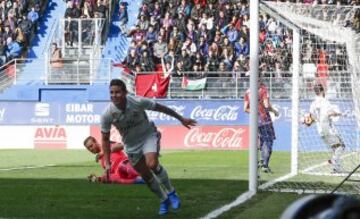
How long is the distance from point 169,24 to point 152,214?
2498cm

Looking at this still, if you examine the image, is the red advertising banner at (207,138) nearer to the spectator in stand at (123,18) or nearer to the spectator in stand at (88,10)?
the spectator in stand at (123,18)

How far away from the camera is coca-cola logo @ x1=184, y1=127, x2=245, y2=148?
27859 mm

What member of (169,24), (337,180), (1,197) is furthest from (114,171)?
(169,24)

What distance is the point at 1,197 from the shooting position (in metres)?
11.4

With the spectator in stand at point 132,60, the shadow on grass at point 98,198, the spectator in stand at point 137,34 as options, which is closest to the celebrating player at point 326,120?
the shadow on grass at point 98,198

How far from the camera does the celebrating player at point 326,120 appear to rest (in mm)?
16359

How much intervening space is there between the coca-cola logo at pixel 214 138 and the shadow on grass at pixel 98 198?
13.5m

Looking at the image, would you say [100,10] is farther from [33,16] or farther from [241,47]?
[241,47]

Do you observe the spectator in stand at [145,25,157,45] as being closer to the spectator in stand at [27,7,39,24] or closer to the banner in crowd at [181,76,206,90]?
the banner in crowd at [181,76,206,90]

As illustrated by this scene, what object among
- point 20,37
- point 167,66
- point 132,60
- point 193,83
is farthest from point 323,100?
point 20,37

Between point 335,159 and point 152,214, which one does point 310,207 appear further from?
point 335,159

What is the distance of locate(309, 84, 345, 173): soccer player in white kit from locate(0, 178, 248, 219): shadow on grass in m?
3.18

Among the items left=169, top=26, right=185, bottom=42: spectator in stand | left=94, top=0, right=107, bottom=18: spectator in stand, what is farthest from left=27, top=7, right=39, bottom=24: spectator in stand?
left=169, top=26, right=185, bottom=42: spectator in stand

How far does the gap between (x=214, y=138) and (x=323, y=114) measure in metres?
11.7
